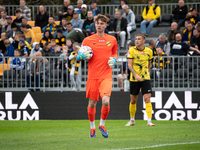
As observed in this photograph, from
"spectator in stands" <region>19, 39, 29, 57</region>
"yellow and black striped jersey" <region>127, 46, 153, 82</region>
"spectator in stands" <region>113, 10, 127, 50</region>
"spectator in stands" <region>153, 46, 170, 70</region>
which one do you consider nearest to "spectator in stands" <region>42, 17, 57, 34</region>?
"spectator in stands" <region>19, 39, 29, 57</region>

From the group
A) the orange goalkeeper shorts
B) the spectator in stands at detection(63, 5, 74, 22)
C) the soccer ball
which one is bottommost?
the orange goalkeeper shorts

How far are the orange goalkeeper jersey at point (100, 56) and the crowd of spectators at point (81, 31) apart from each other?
593cm

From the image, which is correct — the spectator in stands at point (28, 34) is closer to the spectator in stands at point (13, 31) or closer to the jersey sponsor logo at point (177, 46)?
the spectator in stands at point (13, 31)

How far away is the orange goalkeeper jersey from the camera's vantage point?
7.39 m

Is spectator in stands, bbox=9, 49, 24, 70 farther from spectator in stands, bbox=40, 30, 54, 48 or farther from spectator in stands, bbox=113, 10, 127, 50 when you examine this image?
spectator in stands, bbox=113, 10, 127, 50

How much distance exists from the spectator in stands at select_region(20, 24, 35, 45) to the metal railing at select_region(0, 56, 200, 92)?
4323mm

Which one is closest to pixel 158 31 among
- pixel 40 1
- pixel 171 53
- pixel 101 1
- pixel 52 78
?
pixel 171 53

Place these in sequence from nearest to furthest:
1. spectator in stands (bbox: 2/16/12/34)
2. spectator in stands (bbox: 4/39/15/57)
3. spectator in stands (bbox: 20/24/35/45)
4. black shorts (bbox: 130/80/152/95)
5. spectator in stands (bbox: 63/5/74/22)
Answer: black shorts (bbox: 130/80/152/95)
spectator in stands (bbox: 4/39/15/57)
spectator in stands (bbox: 20/24/35/45)
spectator in stands (bbox: 63/5/74/22)
spectator in stands (bbox: 2/16/12/34)

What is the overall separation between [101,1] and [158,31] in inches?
433

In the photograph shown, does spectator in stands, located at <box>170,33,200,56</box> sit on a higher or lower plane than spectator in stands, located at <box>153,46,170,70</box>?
higher

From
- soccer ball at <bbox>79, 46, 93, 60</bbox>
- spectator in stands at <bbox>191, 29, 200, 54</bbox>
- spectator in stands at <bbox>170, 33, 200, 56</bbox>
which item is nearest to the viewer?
soccer ball at <bbox>79, 46, 93, 60</bbox>

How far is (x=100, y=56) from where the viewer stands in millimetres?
7422

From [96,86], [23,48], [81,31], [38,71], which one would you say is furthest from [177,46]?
[96,86]

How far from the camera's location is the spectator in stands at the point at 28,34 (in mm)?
17516
